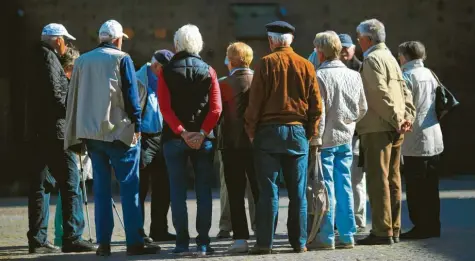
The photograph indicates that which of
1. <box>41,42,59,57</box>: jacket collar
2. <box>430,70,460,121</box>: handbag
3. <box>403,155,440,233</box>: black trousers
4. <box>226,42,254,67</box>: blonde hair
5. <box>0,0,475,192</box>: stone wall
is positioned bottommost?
<box>403,155,440,233</box>: black trousers

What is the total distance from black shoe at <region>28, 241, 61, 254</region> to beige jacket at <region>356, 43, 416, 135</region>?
9.18 ft

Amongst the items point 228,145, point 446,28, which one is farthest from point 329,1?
point 228,145

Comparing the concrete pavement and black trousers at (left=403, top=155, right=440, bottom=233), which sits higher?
black trousers at (left=403, top=155, right=440, bottom=233)

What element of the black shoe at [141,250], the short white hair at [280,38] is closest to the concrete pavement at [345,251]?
the black shoe at [141,250]

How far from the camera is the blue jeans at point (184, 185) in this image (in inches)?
393

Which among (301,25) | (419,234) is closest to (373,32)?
(419,234)

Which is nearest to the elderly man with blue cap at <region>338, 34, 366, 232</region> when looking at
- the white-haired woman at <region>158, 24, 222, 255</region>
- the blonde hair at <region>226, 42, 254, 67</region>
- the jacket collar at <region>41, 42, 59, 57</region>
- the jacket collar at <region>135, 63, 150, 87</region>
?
the blonde hair at <region>226, 42, 254, 67</region>

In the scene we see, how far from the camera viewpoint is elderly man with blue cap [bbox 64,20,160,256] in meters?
9.87

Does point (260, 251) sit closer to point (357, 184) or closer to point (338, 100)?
point (338, 100)

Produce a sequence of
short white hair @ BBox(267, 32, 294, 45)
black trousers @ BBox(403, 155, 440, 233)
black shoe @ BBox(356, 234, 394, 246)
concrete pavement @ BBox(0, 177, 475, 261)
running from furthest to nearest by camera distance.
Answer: black trousers @ BBox(403, 155, 440, 233) → black shoe @ BBox(356, 234, 394, 246) → short white hair @ BBox(267, 32, 294, 45) → concrete pavement @ BBox(0, 177, 475, 261)

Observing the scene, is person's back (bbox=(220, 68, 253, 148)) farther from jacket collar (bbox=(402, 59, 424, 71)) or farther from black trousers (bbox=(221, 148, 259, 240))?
jacket collar (bbox=(402, 59, 424, 71))

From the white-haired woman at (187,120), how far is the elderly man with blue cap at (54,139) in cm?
103

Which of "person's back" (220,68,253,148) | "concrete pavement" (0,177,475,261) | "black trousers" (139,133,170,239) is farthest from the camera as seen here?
"black trousers" (139,133,170,239)

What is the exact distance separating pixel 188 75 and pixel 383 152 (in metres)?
1.86
